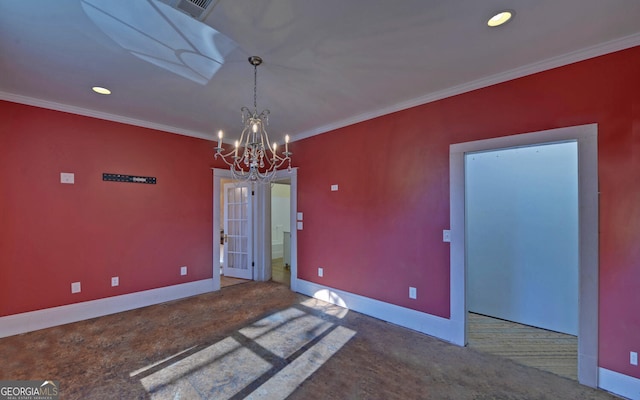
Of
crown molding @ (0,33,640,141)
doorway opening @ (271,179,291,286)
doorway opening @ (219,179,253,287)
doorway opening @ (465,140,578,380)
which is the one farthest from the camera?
doorway opening @ (271,179,291,286)

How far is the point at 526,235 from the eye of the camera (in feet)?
10.5

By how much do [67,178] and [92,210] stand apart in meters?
0.48

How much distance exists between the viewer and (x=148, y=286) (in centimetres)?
379

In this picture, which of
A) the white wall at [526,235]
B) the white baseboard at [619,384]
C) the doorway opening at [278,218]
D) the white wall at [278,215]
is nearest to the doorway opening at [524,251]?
the white wall at [526,235]

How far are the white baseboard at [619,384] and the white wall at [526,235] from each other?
3.53 feet

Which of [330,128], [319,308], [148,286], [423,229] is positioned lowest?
[319,308]

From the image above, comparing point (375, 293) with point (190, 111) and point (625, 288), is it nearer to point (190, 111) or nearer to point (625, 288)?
point (625, 288)

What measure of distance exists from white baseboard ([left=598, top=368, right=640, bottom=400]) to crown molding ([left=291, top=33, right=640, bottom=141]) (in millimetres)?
2501

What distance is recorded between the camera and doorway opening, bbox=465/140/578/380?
9.40 ft

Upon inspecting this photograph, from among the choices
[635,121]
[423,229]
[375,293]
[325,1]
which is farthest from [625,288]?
[325,1]

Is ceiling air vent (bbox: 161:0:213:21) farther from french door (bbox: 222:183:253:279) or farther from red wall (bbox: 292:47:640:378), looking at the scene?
french door (bbox: 222:183:253:279)

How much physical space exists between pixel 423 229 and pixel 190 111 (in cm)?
329

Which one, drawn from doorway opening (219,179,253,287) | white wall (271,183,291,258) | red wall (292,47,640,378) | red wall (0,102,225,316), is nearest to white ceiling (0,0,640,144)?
red wall (292,47,640,378)

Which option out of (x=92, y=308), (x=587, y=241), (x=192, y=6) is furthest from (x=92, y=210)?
(x=587, y=241)
